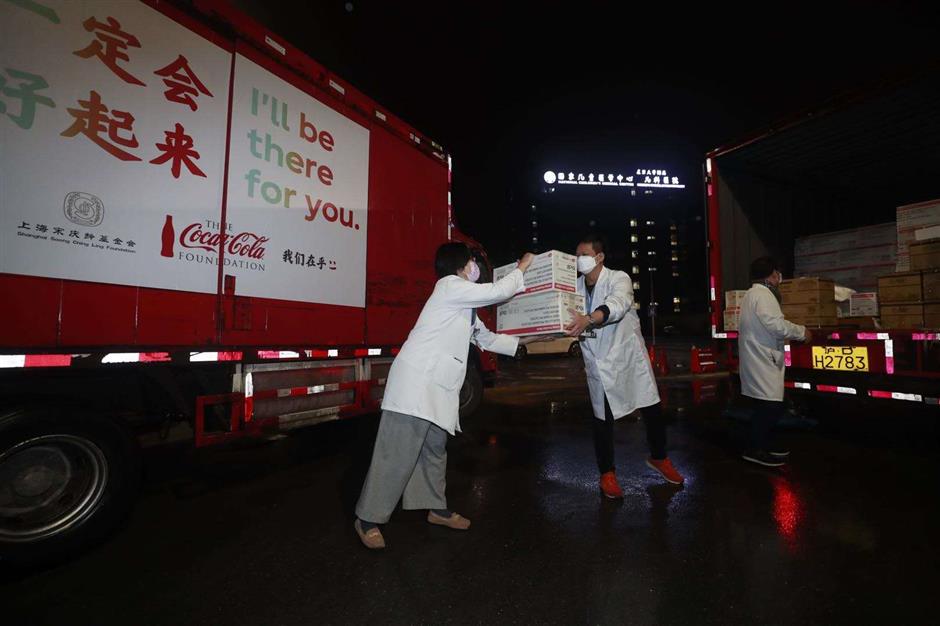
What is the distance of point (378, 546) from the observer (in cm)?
264

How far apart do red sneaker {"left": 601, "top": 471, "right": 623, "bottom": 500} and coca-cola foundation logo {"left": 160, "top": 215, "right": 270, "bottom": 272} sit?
10.2 feet

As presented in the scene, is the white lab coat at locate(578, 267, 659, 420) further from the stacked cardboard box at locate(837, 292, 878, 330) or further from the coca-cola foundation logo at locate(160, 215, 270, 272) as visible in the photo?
the stacked cardboard box at locate(837, 292, 878, 330)

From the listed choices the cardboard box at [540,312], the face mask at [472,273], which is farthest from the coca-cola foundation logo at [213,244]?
the cardboard box at [540,312]

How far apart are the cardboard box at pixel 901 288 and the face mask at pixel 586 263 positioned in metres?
3.58

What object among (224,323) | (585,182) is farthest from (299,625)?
(585,182)

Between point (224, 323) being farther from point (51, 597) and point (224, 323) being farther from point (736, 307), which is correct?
point (736, 307)

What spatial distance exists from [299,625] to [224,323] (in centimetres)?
219

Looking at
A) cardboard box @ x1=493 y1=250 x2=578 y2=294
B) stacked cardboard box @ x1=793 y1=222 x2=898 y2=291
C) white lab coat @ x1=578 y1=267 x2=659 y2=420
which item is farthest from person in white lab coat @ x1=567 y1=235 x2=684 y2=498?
stacked cardboard box @ x1=793 y1=222 x2=898 y2=291

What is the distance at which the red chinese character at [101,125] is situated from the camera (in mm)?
2627

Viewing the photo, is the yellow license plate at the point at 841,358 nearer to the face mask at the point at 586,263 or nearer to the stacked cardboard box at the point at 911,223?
the stacked cardboard box at the point at 911,223

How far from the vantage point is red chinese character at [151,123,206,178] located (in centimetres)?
302

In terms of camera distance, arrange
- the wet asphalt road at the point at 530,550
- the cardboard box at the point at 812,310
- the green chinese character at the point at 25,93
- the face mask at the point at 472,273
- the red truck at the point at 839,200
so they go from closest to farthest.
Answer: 1. the wet asphalt road at the point at 530,550
2. the green chinese character at the point at 25,93
3. the face mask at the point at 472,273
4. the red truck at the point at 839,200
5. the cardboard box at the point at 812,310

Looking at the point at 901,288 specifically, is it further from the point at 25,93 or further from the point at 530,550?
the point at 25,93

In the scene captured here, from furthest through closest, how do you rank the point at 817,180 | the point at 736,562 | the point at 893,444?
the point at 817,180 → the point at 893,444 → the point at 736,562
